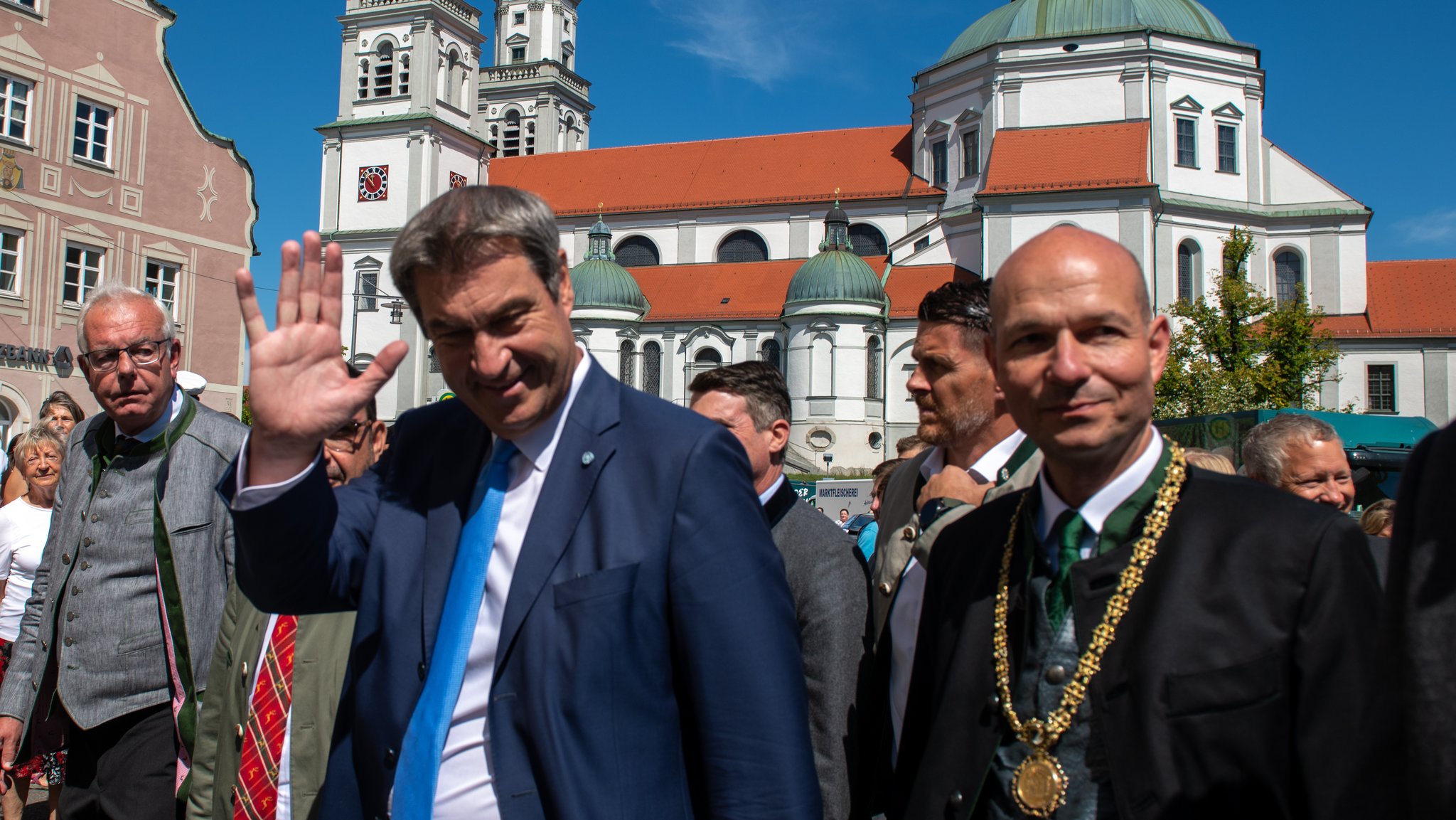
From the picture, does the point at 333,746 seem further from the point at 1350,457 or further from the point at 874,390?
the point at 874,390

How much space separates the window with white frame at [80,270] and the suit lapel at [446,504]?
2060 centimetres

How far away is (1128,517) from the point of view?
6.16 feet

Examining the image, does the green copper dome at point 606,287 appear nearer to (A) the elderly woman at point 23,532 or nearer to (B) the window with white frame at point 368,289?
(B) the window with white frame at point 368,289

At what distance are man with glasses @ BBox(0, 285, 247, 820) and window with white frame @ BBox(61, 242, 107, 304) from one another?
1859 cm

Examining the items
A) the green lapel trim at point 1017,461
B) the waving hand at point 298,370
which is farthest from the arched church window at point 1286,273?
the waving hand at point 298,370

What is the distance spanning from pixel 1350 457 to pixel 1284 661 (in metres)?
14.1

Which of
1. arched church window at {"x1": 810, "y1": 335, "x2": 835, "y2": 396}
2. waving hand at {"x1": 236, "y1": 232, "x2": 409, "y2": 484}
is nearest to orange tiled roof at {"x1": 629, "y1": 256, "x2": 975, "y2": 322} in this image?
arched church window at {"x1": 810, "y1": 335, "x2": 835, "y2": 396}

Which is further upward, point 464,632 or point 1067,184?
point 1067,184

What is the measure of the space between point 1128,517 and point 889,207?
145ft

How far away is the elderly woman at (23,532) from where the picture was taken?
5.50 meters

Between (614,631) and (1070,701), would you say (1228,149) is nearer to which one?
(1070,701)

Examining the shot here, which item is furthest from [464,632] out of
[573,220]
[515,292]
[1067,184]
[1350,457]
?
[573,220]

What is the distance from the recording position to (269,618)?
10.3 feet

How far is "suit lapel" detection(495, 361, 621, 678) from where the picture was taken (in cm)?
190
